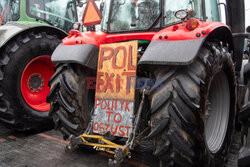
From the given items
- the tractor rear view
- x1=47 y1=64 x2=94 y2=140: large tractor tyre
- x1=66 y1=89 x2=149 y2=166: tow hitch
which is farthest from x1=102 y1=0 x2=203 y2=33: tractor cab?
x1=66 y1=89 x2=149 y2=166: tow hitch

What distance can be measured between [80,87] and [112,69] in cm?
45

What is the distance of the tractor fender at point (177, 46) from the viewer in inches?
69.6

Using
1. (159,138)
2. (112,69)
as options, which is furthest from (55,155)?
(159,138)

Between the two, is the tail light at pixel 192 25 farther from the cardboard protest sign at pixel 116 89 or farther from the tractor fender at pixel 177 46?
the cardboard protest sign at pixel 116 89

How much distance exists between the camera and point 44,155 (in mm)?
2707

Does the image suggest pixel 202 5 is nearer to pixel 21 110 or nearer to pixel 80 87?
pixel 80 87

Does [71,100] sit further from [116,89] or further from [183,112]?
[183,112]

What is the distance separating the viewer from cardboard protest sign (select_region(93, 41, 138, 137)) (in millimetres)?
2148

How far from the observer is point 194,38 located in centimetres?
187

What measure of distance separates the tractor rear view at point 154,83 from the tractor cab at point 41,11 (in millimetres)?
1838

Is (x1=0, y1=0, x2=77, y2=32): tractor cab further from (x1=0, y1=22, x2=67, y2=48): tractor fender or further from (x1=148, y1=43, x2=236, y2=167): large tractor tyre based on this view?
(x1=148, y1=43, x2=236, y2=167): large tractor tyre

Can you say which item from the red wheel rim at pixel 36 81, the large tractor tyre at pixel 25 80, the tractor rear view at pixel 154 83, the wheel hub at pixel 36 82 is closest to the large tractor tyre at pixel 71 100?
the tractor rear view at pixel 154 83

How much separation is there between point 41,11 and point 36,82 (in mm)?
1422

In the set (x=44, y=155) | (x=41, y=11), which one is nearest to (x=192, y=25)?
(x=44, y=155)
